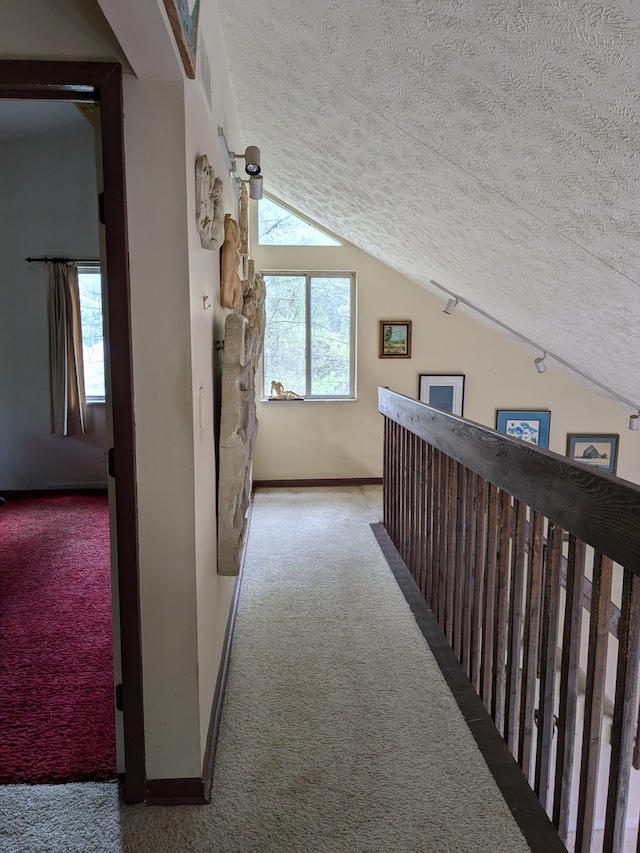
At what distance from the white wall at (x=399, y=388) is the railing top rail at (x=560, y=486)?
3.06 m

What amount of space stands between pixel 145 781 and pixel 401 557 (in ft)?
6.48

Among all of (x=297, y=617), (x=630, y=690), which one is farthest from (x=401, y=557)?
(x=630, y=690)

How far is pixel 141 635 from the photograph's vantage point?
152 cm

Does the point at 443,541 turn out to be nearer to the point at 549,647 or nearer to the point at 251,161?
the point at 549,647

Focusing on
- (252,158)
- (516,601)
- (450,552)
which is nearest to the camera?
(516,601)

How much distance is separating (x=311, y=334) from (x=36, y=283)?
2.31 metres

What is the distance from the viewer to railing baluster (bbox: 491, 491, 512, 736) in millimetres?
1728

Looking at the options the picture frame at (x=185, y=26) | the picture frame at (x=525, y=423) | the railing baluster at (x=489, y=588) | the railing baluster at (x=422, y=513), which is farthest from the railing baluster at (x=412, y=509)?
the picture frame at (x=525, y=423)

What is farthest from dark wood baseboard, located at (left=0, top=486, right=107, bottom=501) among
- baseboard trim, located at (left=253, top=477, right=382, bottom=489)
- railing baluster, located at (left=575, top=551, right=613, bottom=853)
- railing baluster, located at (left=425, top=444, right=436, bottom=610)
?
railing baluster, located at (left=575, top=551, right=613, bottom=853)

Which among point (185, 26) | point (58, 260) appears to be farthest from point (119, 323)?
point (58, 260)

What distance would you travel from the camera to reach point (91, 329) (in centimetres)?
492

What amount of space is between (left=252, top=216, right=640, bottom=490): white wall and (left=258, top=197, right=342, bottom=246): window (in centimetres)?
9

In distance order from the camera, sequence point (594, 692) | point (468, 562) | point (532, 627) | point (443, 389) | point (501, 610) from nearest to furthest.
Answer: point (594, 692)
point (532, 627)
point (501, 610)
point (468, 562)
point (443, 389)

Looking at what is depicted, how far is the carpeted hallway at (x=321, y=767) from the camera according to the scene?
4.71ft
